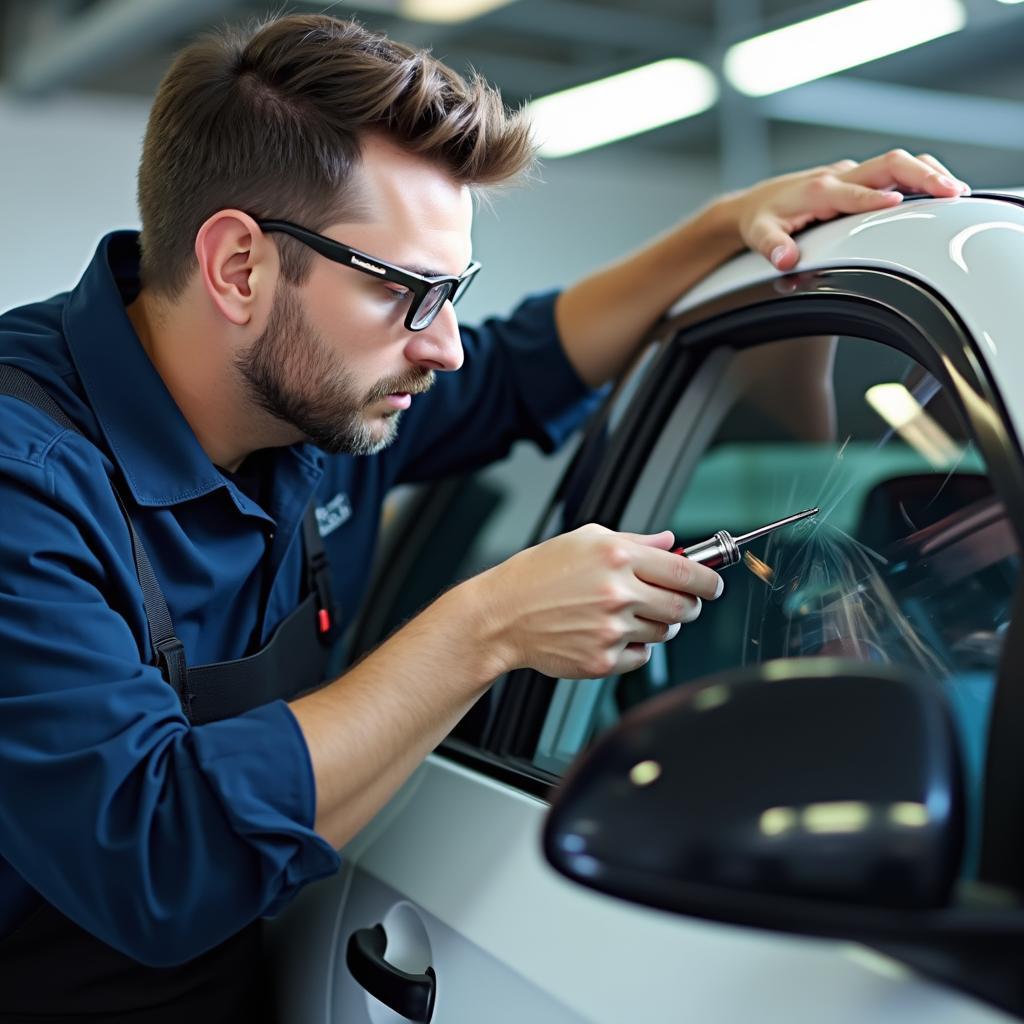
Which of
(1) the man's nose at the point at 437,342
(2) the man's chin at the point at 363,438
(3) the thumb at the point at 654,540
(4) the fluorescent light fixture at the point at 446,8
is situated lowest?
(3) the thumb at the point at 654,540

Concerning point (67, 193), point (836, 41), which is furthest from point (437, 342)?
point (67, 193)

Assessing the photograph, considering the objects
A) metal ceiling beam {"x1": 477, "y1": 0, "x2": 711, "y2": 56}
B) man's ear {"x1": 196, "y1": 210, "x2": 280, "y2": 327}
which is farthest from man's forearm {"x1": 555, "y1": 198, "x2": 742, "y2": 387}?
metal ceiling beam {"x1": 477, "y1": 0, "x2": 711, "y2": 56}

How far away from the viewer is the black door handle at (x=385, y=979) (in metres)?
1.10

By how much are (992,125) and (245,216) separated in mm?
6811

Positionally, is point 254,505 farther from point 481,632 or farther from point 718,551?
point 718,551

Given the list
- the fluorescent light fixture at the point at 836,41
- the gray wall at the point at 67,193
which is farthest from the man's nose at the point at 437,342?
the gray wall at the point at 67,193

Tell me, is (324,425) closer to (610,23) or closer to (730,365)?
(730,365)

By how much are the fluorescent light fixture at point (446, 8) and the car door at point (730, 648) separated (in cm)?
360

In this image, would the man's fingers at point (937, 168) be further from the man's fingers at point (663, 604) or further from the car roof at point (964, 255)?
the man's fingers at point (663, 604)

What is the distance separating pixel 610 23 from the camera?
7062mm

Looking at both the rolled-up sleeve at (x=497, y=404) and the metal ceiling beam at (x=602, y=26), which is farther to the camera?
the metal ceiling beam at (x=602, y=26)

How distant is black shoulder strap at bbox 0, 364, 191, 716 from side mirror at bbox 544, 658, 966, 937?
0.70 metres

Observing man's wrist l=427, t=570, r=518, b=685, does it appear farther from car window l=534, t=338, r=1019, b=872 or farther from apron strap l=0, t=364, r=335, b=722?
apron strap l=0, t=364, r=335, b=722

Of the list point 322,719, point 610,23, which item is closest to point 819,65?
point 610,23
